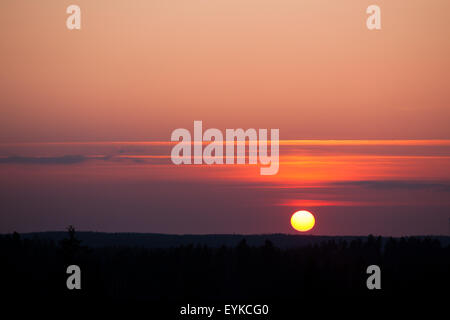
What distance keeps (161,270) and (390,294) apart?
38.3 m

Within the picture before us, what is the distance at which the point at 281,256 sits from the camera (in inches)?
5546

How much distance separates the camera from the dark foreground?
10612 cm

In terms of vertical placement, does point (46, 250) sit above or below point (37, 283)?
above

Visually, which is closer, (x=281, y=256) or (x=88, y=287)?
(x=88, y=287)

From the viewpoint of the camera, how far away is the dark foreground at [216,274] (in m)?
106

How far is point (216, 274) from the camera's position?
12725cm

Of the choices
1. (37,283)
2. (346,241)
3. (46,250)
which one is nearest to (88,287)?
(37,283)

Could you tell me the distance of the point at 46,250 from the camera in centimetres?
13862

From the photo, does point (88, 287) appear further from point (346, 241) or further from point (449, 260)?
point (346, 241)
